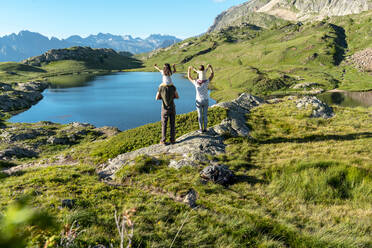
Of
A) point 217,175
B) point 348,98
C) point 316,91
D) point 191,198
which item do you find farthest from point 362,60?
point 191,198

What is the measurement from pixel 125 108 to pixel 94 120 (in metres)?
20.2

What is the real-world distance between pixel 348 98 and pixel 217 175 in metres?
142

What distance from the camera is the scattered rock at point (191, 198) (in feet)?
26.4

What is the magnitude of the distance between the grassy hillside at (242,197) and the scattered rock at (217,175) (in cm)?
48

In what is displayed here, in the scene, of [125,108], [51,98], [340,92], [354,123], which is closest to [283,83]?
[340,92]

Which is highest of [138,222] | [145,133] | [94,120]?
[138,222]

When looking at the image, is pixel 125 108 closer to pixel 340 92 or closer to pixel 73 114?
pixel 73 114

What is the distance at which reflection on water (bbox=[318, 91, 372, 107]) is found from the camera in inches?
4246

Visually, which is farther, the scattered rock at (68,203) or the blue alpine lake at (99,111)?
the blue alpine lake at (99,111)

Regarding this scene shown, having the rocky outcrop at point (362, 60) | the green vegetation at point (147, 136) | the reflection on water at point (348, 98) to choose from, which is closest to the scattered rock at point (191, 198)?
the green vegetation at point (147, 136)

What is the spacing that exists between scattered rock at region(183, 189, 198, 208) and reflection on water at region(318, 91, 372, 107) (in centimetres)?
12403

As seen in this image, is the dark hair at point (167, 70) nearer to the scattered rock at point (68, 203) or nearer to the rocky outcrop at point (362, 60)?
the scattered rock at point (68, 203)

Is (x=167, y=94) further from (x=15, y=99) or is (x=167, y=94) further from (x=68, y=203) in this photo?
(x=15, y=99)

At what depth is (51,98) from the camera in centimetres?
12469
